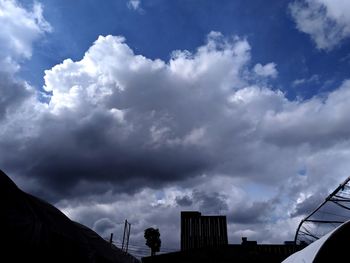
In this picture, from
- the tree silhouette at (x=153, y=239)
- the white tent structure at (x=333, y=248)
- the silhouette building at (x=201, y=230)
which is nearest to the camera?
the white tent structure at (x=333, y=248)

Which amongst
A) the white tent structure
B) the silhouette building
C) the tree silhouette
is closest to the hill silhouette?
the white tent structure

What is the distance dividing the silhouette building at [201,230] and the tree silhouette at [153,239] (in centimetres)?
2570

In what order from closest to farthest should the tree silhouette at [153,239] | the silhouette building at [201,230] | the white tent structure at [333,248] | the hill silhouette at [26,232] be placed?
the hill silhouette at [26,232]
the white tent structure at [333,248]
the silhouette building at [201,230]
the tree silhouette at [153,239]

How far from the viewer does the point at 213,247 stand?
1997cm

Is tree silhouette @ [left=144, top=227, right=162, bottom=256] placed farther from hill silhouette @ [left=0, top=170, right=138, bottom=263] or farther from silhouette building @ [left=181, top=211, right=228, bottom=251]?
hill silhouette @ [left=0, top=170, right=138, bottom=263]

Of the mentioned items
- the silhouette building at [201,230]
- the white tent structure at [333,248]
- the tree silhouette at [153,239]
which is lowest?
the white tent structure at [333,248]

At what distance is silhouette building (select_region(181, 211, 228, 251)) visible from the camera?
29297mm

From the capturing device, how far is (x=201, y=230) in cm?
2973

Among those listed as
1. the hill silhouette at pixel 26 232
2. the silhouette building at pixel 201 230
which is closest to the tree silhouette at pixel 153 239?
the silhouette building at pixel 201 230

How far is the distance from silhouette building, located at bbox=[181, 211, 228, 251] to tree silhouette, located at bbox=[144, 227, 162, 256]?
25696 millimetres

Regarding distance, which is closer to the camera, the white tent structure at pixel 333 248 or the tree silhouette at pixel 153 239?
the white tent structure at pixel 333 248

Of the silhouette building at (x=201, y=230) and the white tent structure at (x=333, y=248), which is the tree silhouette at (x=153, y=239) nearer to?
the silhouette building at (x=201, y=230)

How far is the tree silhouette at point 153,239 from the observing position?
175ft

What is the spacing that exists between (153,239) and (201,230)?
26.2 meters
